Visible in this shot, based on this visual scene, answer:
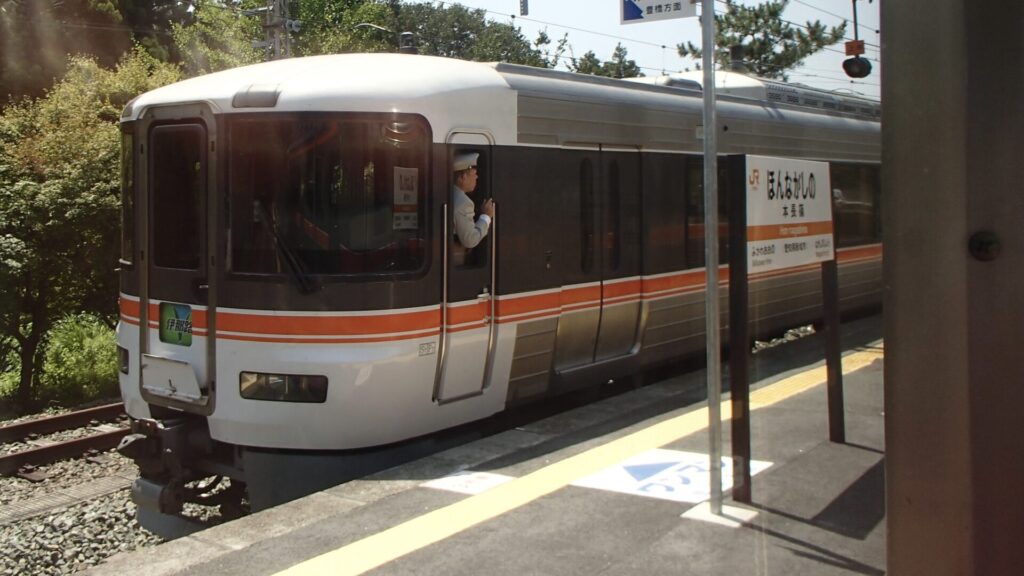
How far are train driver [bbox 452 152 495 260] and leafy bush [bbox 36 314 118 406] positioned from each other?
9.14 meters

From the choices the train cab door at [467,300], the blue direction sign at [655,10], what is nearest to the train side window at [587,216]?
the train cab door at [467,300]

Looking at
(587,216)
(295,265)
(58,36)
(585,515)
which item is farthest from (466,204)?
(58,36)

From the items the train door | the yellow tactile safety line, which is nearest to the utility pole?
the train door

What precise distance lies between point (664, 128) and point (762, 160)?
351 centimetres

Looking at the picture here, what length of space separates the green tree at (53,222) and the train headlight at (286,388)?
26.0 ft

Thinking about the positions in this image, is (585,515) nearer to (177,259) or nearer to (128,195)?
(177,259)

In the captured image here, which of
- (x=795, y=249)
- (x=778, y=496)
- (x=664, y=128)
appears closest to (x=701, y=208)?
(x=664, y=128)

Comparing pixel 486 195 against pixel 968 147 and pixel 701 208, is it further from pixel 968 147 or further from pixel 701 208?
pixel 968 147

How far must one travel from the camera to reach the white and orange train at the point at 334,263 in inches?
232

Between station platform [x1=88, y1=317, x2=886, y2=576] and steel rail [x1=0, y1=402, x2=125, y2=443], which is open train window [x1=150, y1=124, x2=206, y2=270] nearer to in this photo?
station platform [x1=88, y1=317, x2=886, y2=576]

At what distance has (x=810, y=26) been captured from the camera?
14.4 feet

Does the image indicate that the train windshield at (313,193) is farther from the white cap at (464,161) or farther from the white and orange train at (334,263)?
the white cap at (464,161)

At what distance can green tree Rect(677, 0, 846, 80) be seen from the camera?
573cm

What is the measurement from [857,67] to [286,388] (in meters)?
3.73
